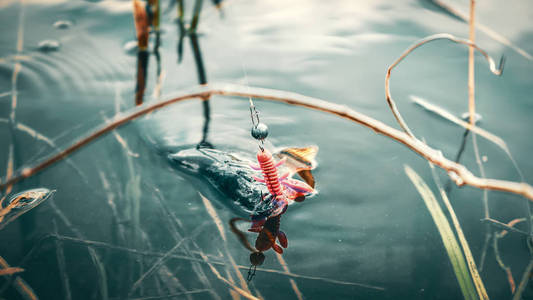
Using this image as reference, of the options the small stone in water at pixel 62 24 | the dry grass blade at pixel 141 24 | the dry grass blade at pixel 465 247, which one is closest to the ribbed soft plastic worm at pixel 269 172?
the dry grass blade at pixel 465 247

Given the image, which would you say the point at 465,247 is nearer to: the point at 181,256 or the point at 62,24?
the point at 181,256

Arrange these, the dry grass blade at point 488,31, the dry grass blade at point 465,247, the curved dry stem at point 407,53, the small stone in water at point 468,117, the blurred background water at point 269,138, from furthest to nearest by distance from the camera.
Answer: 1. the dry grass blade at point 488,31
2. the small stone in water at point 468,117
3. the blurred background water at point 269,138
4. the dry grass blade at point 465,247
5. the curved dry stem at point 407,53

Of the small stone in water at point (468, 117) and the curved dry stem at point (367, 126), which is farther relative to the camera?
the small stone in water at point (468, 117)

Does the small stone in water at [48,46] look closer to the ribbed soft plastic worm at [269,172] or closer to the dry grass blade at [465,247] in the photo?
the ribbed soft plastic worm at [269,172]

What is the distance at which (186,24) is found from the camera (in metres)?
3.42

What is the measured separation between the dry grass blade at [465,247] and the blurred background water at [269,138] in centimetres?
3

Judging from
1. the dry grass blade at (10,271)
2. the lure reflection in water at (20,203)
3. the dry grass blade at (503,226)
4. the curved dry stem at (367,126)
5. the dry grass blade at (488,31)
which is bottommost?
the dry grass blade at (10,271)

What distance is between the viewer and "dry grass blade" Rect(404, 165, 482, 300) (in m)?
1.70

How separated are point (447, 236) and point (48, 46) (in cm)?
327

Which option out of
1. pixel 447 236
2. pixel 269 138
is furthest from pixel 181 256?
pixel 447 236

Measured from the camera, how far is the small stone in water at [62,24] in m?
3.41

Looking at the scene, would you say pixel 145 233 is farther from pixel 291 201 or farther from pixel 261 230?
pixel 291 201

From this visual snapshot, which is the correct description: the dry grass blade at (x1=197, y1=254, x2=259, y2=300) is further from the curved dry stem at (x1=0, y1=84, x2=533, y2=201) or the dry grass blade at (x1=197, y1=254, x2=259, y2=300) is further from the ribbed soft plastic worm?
the curved dry stem at (x1=0, y1=84, x2=533, y2=201)

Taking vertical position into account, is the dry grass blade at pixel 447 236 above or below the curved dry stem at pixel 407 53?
below
